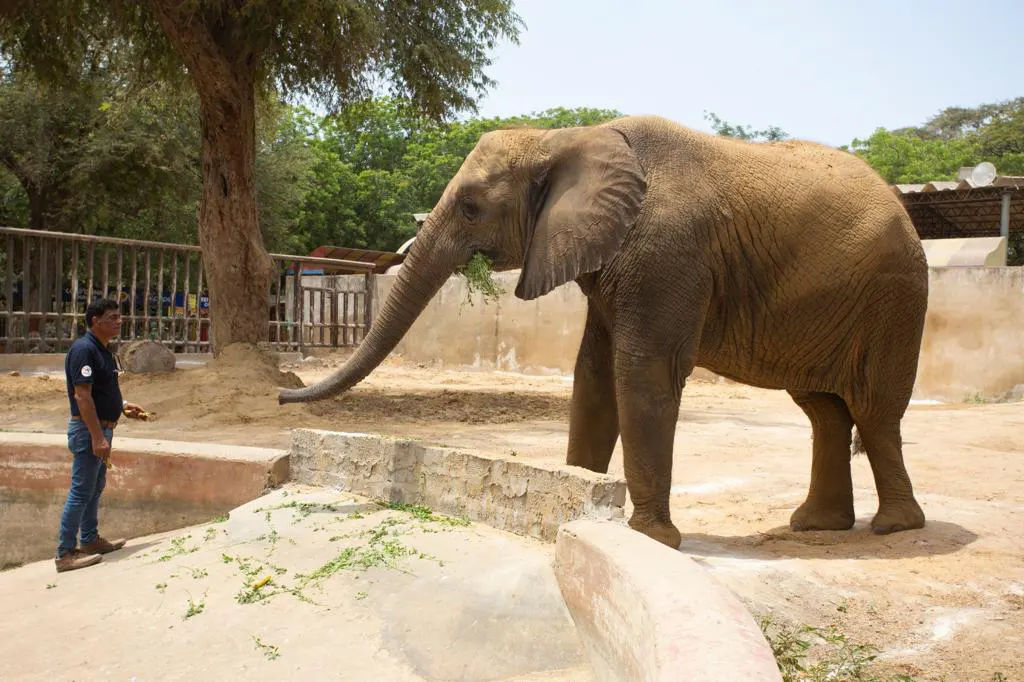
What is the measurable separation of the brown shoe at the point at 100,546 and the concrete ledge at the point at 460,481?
1272 millimetres

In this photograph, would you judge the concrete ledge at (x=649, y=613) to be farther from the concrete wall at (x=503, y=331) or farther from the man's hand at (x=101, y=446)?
the concrete wall at (x=503, y=331)

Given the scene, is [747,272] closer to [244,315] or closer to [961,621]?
[961,621]

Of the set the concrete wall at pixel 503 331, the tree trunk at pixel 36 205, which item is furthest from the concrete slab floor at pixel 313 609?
the tree trunk at pixel 36 205

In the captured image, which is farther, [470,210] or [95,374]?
[95,374]

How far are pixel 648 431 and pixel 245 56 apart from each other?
365 inches

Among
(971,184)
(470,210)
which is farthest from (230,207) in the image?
(971,184)

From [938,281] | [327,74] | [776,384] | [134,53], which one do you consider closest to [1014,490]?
[776,384]

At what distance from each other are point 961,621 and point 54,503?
6593 millimetres

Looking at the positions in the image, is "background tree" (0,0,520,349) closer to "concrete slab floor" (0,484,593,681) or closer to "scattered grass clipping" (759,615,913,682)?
"concrete slab floor" (0,484,593,681)

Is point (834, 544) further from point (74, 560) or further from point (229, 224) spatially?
point (229, 224)

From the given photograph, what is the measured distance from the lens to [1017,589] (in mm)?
4758

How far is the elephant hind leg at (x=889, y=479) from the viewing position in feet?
20.0

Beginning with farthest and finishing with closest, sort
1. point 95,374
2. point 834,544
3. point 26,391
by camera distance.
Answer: point 26,391, point 95,374, point 834,544

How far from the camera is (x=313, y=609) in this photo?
5102 millimetres
